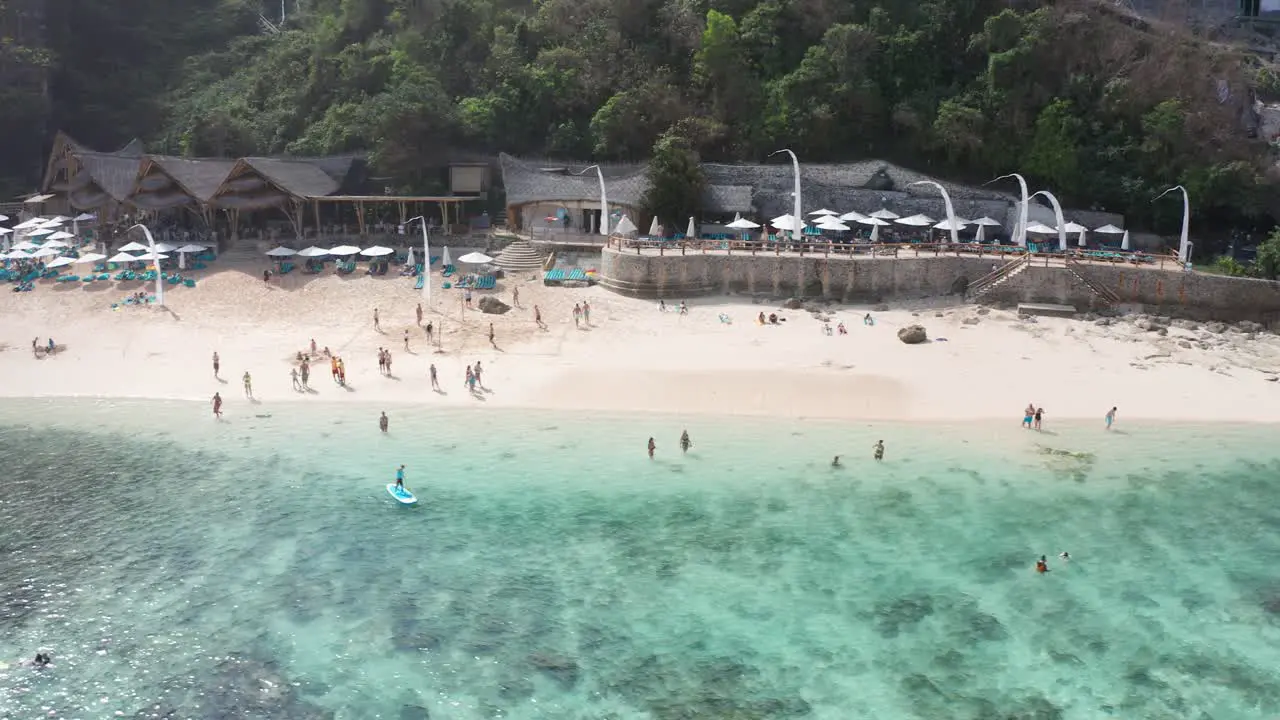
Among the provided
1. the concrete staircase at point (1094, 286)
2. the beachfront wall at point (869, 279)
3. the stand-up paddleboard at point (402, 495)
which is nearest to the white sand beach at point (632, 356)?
the beachfront wall at point (869, 279)

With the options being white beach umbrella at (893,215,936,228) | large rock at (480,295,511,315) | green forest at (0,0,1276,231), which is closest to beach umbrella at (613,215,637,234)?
green forest at (0,0,1276,231)

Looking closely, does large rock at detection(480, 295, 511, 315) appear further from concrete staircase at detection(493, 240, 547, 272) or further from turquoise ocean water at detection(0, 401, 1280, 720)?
turquoise ocean water at detection(0, 401, 1280, 720)

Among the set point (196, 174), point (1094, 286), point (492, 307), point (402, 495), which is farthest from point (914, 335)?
point (196, 174)

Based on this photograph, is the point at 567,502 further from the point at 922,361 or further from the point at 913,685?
the point at 922,361

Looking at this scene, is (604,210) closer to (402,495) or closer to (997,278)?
(997,278)

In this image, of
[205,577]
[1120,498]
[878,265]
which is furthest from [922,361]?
[205,577]
